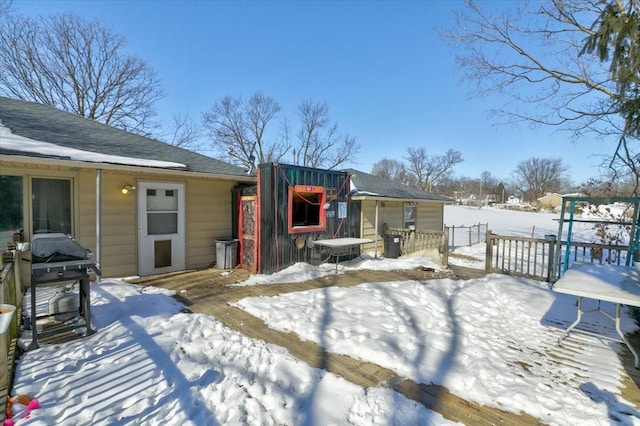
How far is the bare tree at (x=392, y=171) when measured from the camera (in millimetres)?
51562

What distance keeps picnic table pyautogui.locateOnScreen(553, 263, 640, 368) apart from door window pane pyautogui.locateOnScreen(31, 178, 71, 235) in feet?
26.0

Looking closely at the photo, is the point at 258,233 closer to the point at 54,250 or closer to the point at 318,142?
the point at 54,250

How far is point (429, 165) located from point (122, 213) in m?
49.5

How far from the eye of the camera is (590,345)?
3537 mm

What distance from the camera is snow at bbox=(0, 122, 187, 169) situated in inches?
173

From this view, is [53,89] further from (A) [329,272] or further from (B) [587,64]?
(B) [587,64]

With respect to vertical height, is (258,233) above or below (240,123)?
below

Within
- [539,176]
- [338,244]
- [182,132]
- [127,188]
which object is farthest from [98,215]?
[539,176]

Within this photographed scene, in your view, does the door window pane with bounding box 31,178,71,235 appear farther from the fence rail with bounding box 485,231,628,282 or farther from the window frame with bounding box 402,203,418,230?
the window frame with bounding box 402,203,418,230

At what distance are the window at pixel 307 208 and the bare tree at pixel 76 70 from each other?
15.7 metres

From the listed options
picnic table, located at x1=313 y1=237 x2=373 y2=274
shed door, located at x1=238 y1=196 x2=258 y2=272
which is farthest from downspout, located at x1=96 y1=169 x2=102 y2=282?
picnic table, located at x1=313 y1=237 x2=373 y2=274

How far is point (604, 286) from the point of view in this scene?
10.7 feet

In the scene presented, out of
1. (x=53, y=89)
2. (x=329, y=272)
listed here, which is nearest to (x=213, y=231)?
(x=329, y=272)

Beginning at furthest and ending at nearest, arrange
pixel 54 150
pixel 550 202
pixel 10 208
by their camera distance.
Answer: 1. pixel 550 202
2. pixel 10 208
3. pixel 54 150
